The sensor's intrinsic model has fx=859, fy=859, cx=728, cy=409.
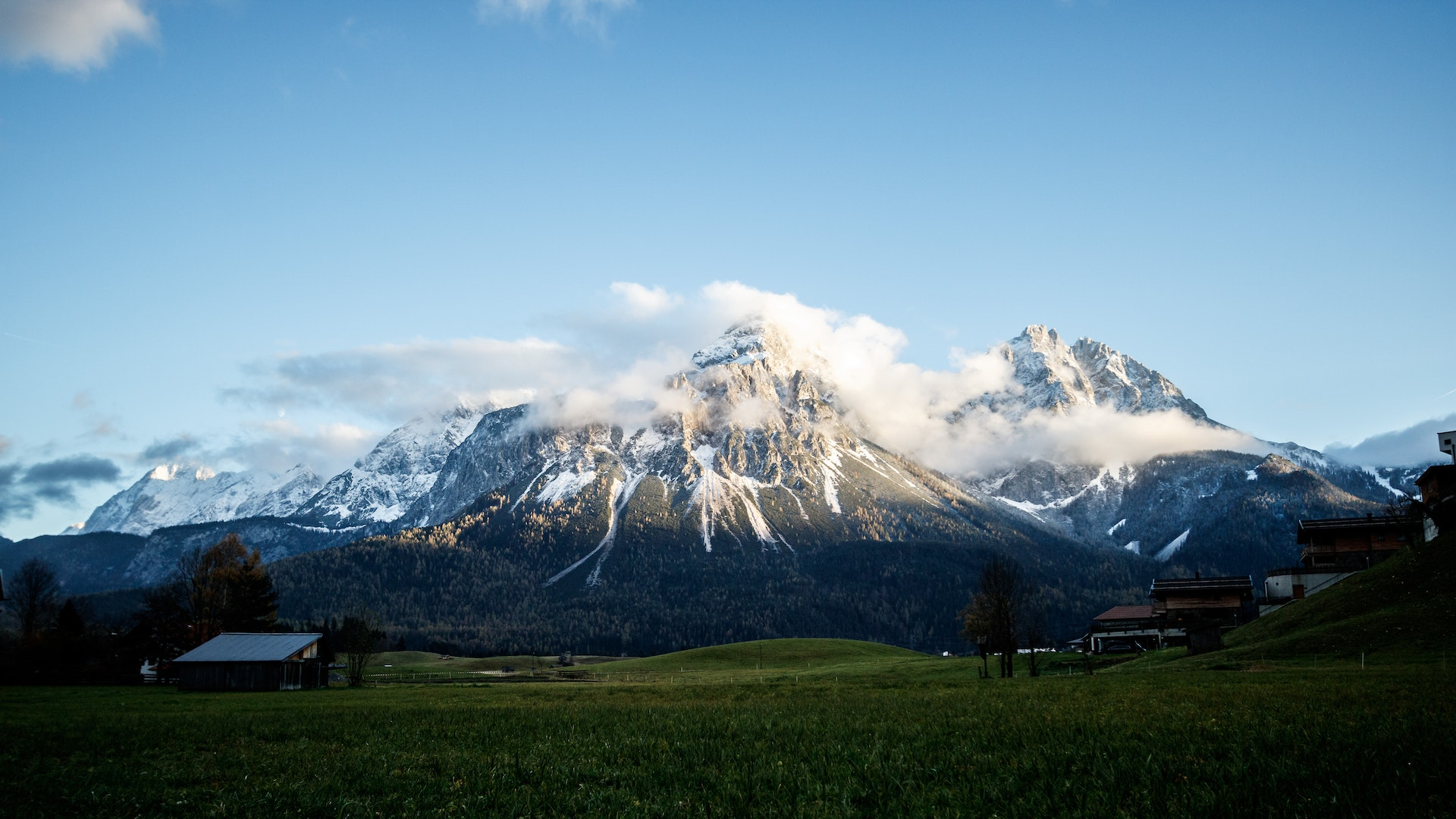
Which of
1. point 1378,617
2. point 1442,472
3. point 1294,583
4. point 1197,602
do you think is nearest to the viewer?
point 1378,617

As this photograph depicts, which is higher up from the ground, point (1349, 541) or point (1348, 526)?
point (1348, 526)

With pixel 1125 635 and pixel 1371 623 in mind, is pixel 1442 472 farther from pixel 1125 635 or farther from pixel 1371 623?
pixel 1371 623

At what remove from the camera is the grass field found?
11.9 m

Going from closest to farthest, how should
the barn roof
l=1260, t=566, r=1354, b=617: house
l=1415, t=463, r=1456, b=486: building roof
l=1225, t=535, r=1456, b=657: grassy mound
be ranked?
1. l=1225, t=535, r=1456, b=657: grassy mound
2. l=1415, t=463, r=1456, b=486: building roof
3. l=1260, t=566, r=1354, b=617: house
4. the barn roof

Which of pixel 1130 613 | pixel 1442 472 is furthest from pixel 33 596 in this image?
pixel 1442 472

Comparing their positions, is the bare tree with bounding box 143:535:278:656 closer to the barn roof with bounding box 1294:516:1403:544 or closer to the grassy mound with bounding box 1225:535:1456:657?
the grassy mound with bounding box 1225:535:1456:657

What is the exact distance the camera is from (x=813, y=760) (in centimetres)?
1634

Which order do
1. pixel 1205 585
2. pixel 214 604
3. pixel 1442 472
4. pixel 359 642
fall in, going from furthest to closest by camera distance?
1. pixel 214 604
2. pixel 1205 585
3. pixel 359 642
4. pixel 1442 472

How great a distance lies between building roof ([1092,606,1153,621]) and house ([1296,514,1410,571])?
2288 centimetres

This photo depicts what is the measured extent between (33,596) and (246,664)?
50806mm

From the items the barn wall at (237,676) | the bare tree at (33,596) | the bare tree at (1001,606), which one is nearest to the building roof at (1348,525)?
the bare tree at (1001,606)

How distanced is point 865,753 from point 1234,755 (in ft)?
20.8

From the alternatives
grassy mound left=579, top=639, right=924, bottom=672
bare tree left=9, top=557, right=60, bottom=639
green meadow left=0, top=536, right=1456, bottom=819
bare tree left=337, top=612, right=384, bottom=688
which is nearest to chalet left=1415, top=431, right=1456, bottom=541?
green meadow left=0, top=536, right=1456, bottom=819

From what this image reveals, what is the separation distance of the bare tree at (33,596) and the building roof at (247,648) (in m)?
35.1
